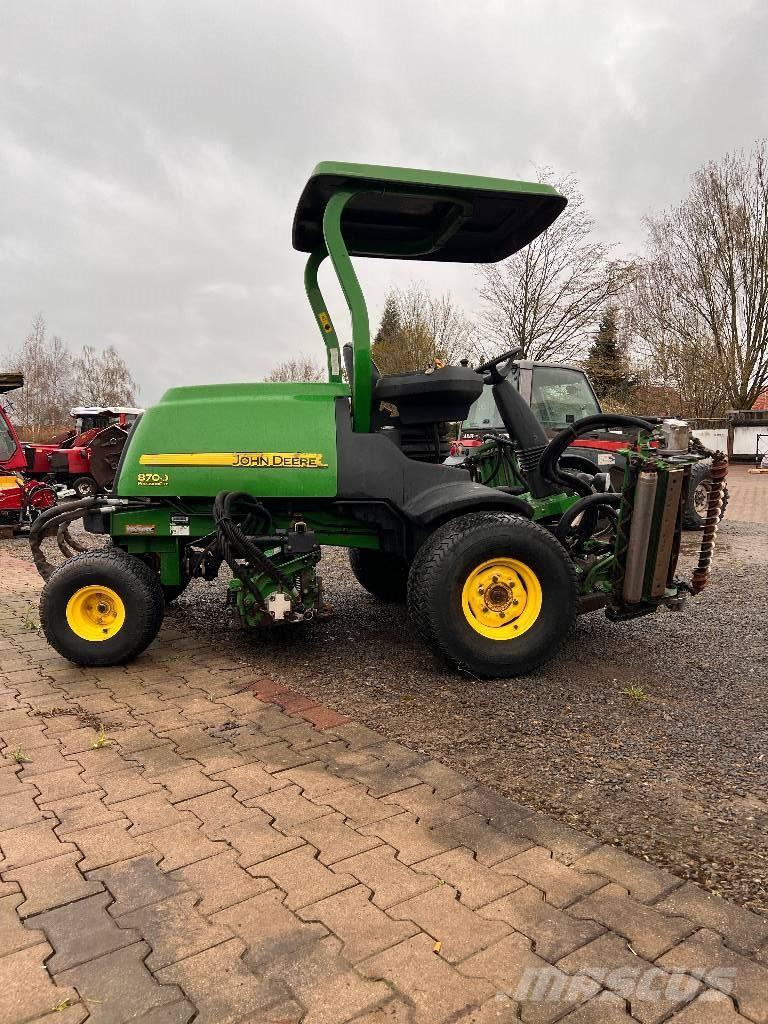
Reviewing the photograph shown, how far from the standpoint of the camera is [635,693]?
407 centimetres

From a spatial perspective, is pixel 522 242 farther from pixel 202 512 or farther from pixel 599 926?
pixel 599 926

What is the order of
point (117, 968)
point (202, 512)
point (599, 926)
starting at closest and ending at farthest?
point (117, 968), point (599, 926), point (202, 512)

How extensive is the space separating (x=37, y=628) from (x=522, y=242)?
436 cm

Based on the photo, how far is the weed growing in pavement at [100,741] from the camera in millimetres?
3492

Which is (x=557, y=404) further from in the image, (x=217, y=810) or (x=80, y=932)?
(x=80, y=932)

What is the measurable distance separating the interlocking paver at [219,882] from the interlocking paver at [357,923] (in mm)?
209

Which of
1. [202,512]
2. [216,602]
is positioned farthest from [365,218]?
[216,602]

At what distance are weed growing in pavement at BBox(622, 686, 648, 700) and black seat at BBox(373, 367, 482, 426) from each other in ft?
6.08

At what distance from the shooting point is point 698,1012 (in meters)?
1.89

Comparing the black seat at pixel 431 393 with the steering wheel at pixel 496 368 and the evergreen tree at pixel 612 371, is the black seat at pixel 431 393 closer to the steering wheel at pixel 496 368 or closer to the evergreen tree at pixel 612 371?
the steering wheel at pixel 496 368

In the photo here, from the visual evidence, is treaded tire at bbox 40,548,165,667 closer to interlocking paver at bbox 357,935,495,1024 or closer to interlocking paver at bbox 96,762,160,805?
interlocking paver at bbox 96,762,160,805

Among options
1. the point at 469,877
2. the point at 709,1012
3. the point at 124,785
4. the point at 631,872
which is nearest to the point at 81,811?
the point at 124,785

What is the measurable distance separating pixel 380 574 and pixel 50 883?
4.04 meters

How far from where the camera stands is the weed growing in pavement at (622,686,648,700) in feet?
13.3
